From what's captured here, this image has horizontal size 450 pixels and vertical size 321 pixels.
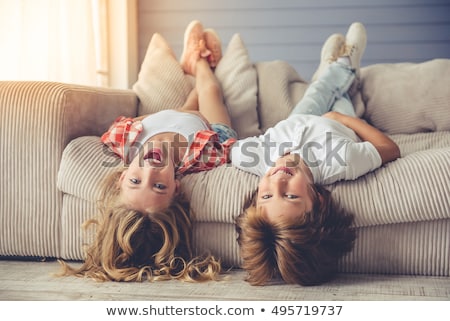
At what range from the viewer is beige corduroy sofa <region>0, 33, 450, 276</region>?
150 cm

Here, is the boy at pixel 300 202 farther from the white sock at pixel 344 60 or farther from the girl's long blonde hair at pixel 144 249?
the white sock at pixel 344 60

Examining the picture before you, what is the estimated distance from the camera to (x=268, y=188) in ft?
4.91

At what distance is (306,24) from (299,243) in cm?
239

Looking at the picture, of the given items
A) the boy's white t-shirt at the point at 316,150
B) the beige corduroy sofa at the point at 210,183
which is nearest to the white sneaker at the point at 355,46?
the beige corduroy sofa at the point at 210,183

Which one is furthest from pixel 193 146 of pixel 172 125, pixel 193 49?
pixel 193 49

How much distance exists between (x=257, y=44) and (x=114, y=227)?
2279 mm

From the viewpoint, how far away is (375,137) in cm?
182

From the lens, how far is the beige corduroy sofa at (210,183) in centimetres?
150

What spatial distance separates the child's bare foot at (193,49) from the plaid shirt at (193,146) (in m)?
0.63

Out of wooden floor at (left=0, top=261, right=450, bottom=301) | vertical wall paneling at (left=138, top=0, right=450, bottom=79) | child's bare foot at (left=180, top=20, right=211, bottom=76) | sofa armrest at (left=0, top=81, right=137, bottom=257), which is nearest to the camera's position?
wooden floor at (left=0, top=261, right=450, bottom=301)

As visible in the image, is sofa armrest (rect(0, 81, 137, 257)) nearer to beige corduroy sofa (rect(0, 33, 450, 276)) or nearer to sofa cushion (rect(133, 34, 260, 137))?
beige corduroy sofa (rect(0, 33, 450, 276))

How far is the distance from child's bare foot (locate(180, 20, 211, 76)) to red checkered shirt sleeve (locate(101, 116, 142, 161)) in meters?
0.60

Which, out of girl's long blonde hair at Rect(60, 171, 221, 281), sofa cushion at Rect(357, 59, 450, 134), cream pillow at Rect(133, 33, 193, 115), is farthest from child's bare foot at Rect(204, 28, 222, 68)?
girl's long blonde hair at Rect(60, 171, 221, 281)
